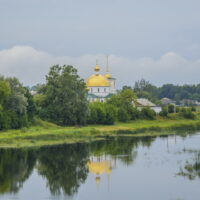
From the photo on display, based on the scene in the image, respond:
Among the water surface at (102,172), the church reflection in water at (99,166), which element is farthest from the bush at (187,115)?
the church reflection in water at (99,166)

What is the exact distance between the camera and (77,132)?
69.8 metres

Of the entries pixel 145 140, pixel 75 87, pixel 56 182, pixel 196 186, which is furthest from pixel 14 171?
pixel 75 87

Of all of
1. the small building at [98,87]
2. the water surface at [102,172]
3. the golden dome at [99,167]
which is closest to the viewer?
the water surface at [102,172]

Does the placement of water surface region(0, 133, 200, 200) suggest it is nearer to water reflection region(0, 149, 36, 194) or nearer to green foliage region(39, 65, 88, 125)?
water reflection region(0, 149, 36, 194)

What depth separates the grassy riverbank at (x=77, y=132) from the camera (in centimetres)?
5985

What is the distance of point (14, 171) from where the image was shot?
42156mm

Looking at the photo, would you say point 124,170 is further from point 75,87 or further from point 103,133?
point 75,87

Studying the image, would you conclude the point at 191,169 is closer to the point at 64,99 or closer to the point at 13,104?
the point at 13,104

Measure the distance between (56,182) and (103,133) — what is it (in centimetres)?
3691

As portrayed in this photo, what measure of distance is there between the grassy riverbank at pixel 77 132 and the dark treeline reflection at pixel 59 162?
3.61 meters

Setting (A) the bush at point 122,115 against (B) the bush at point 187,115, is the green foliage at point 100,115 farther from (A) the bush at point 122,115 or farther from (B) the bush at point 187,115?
(B) the bush at point 187,115

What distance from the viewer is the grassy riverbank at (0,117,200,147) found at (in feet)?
196

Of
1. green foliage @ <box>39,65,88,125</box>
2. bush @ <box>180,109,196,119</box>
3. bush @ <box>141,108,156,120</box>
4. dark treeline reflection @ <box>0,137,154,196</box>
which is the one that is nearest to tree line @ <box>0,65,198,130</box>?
green foliage @ <box>39,65,88,125</box>

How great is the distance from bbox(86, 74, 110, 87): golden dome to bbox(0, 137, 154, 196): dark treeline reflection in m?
58.2
